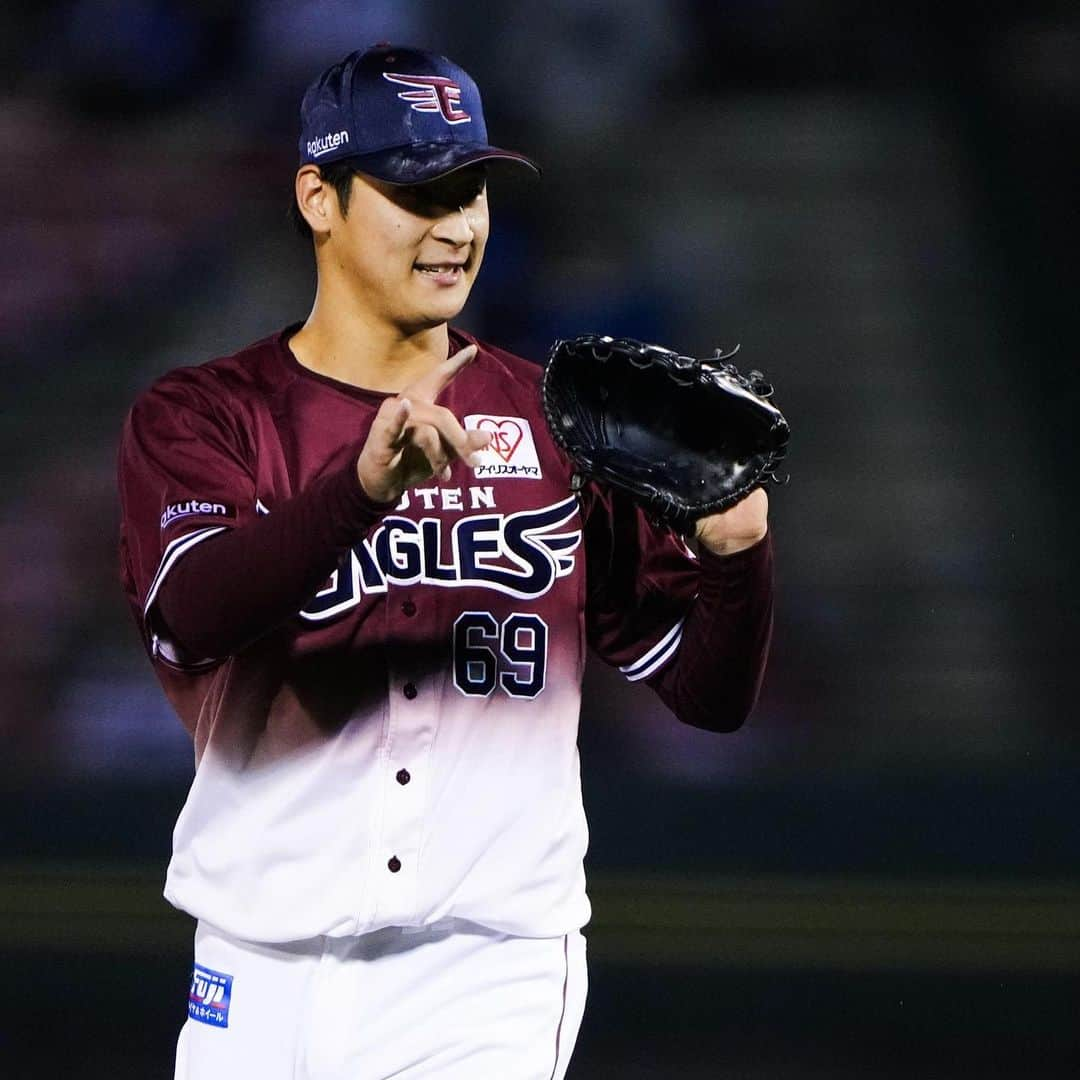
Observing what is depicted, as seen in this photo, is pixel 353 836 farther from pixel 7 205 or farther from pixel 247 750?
pixel 7 205

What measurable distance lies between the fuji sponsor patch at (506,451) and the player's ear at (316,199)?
334mm

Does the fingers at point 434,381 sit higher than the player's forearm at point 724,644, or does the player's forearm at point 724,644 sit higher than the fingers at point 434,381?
the fingers at point 434,381

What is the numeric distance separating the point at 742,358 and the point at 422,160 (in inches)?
146

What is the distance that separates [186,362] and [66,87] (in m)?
1.02

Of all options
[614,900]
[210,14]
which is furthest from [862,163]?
[614,900]

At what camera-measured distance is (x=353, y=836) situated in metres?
2.47

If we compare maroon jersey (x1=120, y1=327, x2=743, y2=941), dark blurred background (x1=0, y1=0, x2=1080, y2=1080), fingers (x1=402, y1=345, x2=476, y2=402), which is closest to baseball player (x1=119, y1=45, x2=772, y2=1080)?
maroon jersey (x1=120, y1=327, x2=743, y2=941)

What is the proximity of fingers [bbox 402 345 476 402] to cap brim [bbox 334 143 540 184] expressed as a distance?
16.6 inches

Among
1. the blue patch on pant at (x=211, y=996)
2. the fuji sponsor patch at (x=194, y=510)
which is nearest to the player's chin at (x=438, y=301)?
the fuji sponsor patch at (x=194, y=510)

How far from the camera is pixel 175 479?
243 centimetres

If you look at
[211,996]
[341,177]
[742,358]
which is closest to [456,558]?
[341,177]

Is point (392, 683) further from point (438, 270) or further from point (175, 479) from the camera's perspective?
point (438, 270)

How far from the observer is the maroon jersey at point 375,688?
8.09 feet

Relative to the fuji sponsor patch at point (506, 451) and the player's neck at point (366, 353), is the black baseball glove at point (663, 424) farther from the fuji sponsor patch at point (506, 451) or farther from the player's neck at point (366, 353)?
the player's neck at point (366, 353)
